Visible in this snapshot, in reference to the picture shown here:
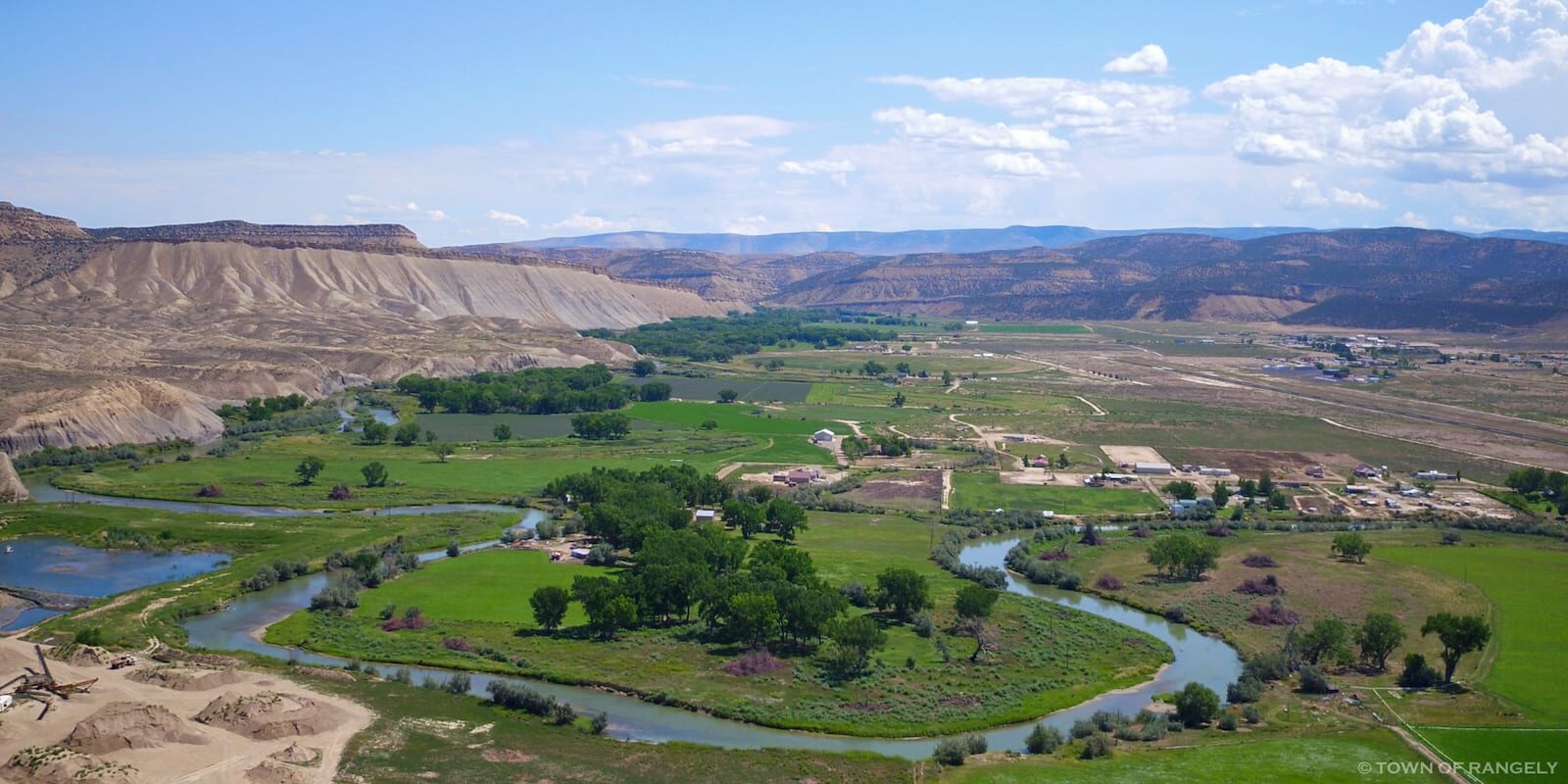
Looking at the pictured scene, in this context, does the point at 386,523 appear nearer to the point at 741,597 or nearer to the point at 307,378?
the point at 741,597

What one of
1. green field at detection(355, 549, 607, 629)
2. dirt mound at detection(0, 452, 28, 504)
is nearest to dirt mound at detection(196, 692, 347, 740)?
green field at detection(355, 549, 607, 629)

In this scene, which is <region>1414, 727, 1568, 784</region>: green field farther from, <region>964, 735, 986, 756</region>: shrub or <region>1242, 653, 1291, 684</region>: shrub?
<region>964, 735, 986, 756</region>: shrub

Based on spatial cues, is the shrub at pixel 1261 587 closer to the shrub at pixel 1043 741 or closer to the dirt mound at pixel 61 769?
the shrub at pixel 1043 741

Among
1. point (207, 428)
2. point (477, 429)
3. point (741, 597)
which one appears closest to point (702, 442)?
point (477, 429)

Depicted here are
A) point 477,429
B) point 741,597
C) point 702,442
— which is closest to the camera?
point 741,597

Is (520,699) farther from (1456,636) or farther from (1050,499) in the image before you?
(1050,499)

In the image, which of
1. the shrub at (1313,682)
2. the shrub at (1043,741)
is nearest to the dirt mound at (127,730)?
the shrub at (1043,741)
